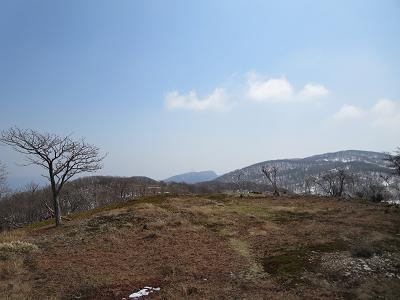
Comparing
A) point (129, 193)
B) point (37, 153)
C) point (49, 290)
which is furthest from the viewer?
point (129, 193)

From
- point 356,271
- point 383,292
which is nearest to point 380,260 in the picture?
point 356,271

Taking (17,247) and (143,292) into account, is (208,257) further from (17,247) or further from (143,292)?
(17,247)

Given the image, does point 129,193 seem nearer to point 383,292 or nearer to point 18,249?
point 18,249

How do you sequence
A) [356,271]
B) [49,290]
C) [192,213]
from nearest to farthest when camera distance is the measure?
[49,290], [356,271], [192,213]

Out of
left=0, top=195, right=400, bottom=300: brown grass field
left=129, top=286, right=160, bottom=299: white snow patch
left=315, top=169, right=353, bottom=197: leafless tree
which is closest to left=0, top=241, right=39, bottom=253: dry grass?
left=0, top=195, right=400, bottom=300: brown grass field

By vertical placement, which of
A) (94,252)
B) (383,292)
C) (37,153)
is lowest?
(383,292)

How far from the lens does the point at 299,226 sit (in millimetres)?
25734

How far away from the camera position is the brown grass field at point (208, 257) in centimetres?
1405

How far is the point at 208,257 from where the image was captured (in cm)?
1883

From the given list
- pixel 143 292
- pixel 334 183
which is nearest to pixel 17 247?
pixel 143 292

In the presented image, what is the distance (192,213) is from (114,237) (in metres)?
9.11

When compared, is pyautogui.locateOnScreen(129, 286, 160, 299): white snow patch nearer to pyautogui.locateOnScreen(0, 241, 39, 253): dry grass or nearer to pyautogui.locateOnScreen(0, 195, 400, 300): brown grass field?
pyautogui.locateOnScreen(0, 195, 400, 300): brown grass field

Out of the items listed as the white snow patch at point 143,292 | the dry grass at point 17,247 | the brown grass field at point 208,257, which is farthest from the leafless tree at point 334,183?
the white snow patch at point 143,292

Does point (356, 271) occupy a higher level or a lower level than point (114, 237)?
lower
